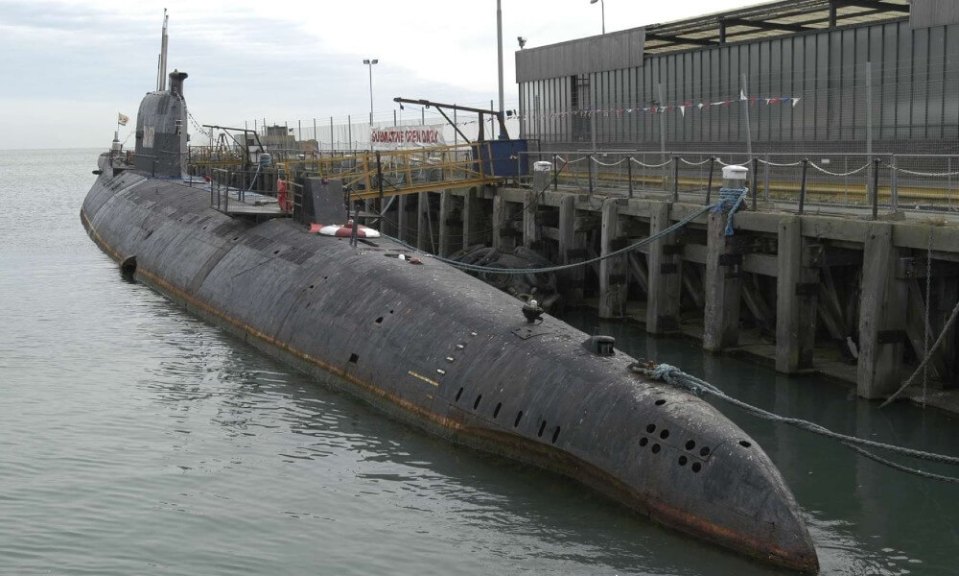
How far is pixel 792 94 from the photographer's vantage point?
32.6m

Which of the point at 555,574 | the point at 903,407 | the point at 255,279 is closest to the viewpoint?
the point at 555,574

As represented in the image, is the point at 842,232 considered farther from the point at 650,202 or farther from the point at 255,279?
the point at 255,279

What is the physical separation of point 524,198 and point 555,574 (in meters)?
19.8

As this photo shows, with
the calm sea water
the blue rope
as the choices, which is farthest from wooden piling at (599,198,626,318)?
the blue rope

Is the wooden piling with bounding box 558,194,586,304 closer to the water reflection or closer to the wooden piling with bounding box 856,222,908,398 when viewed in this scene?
the water reflection

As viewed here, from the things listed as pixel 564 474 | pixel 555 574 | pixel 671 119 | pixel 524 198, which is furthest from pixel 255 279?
pixel 671 119

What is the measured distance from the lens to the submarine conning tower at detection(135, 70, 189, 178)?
43.2 meters

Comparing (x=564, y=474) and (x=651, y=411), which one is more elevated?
(x=651, y=411)

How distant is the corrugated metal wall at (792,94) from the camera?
90.2 feet

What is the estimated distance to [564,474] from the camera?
13922 millimetres

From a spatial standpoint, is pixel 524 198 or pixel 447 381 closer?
pixel 447 381

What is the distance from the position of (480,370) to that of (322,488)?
2.77 m

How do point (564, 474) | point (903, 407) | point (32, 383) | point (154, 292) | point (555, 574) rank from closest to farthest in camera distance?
point (555, 574)
point (564, 474)
point (903, 407)
point (32, 383)
point (154, 292)

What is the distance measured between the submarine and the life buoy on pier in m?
0.16
